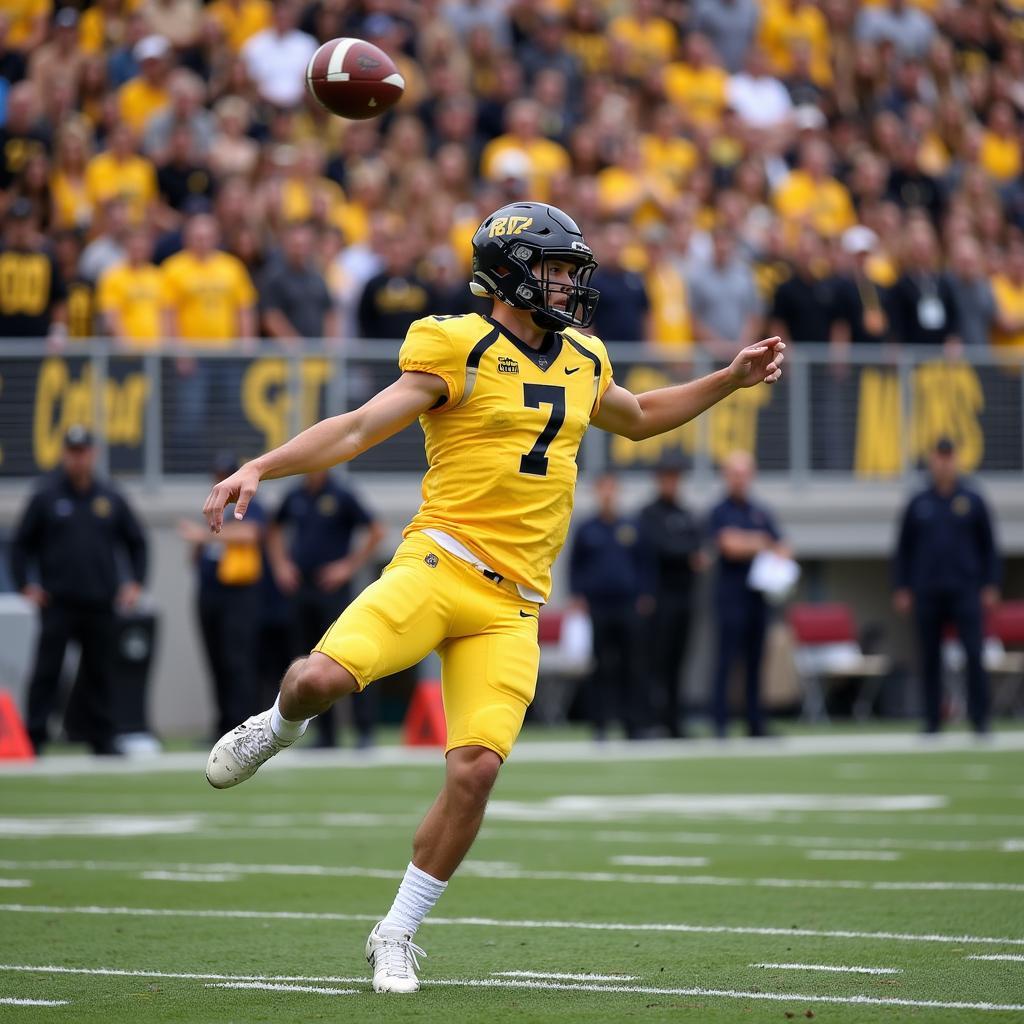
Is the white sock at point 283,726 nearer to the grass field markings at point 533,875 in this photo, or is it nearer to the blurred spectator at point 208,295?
the grass field markings at point 533,875

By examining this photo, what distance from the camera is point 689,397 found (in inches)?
271

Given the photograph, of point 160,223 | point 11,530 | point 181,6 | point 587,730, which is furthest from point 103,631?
point 181,6

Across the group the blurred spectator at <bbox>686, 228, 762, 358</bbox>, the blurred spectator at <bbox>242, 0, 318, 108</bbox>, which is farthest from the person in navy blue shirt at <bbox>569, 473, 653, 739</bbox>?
the blurred spectator at <bbox>242, 0, 318, 108</bbox>

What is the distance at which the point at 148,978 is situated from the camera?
6164mm

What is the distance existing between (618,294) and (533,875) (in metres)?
10.3

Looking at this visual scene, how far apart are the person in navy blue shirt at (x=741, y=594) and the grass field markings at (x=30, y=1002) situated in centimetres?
1122

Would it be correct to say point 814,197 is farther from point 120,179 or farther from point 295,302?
point 120,179

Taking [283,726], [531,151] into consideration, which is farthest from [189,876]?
[531,151]

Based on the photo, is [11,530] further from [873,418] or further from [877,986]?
[877,986]

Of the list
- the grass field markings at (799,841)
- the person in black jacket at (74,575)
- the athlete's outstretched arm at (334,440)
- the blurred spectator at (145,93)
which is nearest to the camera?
the athlete's outstretched arm at (334,440)

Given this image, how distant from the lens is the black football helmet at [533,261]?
250 inches

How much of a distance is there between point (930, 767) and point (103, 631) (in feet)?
18.7

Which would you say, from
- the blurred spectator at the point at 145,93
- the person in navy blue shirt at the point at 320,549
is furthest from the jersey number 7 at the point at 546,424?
the blurred spectator at the point at 145,93

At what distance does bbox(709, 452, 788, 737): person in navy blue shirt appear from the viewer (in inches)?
659
